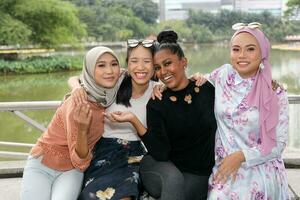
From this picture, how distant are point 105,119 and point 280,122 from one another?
2.71 ft

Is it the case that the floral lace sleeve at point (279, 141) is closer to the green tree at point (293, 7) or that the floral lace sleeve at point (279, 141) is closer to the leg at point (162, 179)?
the leg at point (162, 179)

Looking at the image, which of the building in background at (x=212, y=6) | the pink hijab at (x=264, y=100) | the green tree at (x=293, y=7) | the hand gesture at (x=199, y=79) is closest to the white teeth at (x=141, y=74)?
the hand gesture at (x=199, y=79)

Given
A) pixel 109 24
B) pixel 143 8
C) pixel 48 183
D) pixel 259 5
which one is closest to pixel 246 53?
pixel 48 183

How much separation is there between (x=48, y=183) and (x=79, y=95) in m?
0.45

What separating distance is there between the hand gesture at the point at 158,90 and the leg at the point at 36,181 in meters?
0.62

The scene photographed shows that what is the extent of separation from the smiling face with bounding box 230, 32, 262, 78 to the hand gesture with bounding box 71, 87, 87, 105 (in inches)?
28.2

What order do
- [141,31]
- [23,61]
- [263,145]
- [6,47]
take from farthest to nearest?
[141,31] < [6,47] < [23,61] < [263,145]

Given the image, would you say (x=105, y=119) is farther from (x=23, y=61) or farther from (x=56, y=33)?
(x=56, y=33)

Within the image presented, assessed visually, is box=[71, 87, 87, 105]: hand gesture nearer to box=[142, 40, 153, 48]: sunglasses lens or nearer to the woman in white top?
the woman in white top

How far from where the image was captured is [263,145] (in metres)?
1.80

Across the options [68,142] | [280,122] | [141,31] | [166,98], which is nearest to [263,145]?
[280,122]

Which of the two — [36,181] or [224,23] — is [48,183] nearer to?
[36,181]

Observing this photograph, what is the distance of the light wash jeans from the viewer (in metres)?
1.89

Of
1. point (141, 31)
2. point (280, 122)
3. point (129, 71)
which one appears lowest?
point (141, 31)
